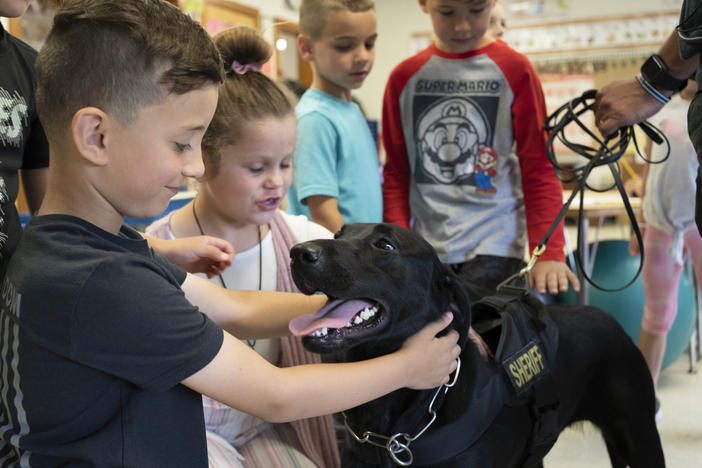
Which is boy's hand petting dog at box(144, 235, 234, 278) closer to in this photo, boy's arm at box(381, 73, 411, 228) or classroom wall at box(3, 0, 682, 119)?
boy's arm at box(381, 73, 411, 228)

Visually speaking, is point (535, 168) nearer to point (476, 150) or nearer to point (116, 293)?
point (476, 150)

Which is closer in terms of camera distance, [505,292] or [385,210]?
[505,292]

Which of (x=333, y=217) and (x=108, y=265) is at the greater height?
(x=108, y=265)


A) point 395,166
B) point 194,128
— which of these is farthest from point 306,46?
point 194,128

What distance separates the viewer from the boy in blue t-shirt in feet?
6.32

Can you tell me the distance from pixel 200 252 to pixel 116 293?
43 cm

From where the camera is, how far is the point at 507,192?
2061mm

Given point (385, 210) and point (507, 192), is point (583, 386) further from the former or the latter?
point (385, 210)

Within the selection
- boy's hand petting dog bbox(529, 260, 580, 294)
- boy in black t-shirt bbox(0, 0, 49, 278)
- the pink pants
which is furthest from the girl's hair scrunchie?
the pink pants

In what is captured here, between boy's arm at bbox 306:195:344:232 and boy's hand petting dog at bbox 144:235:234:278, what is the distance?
648mm

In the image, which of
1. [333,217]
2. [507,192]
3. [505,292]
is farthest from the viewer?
[507,192]

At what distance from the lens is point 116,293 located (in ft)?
2.67

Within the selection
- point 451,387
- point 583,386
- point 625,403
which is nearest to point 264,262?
point 451,387

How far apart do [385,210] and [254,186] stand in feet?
2.86
